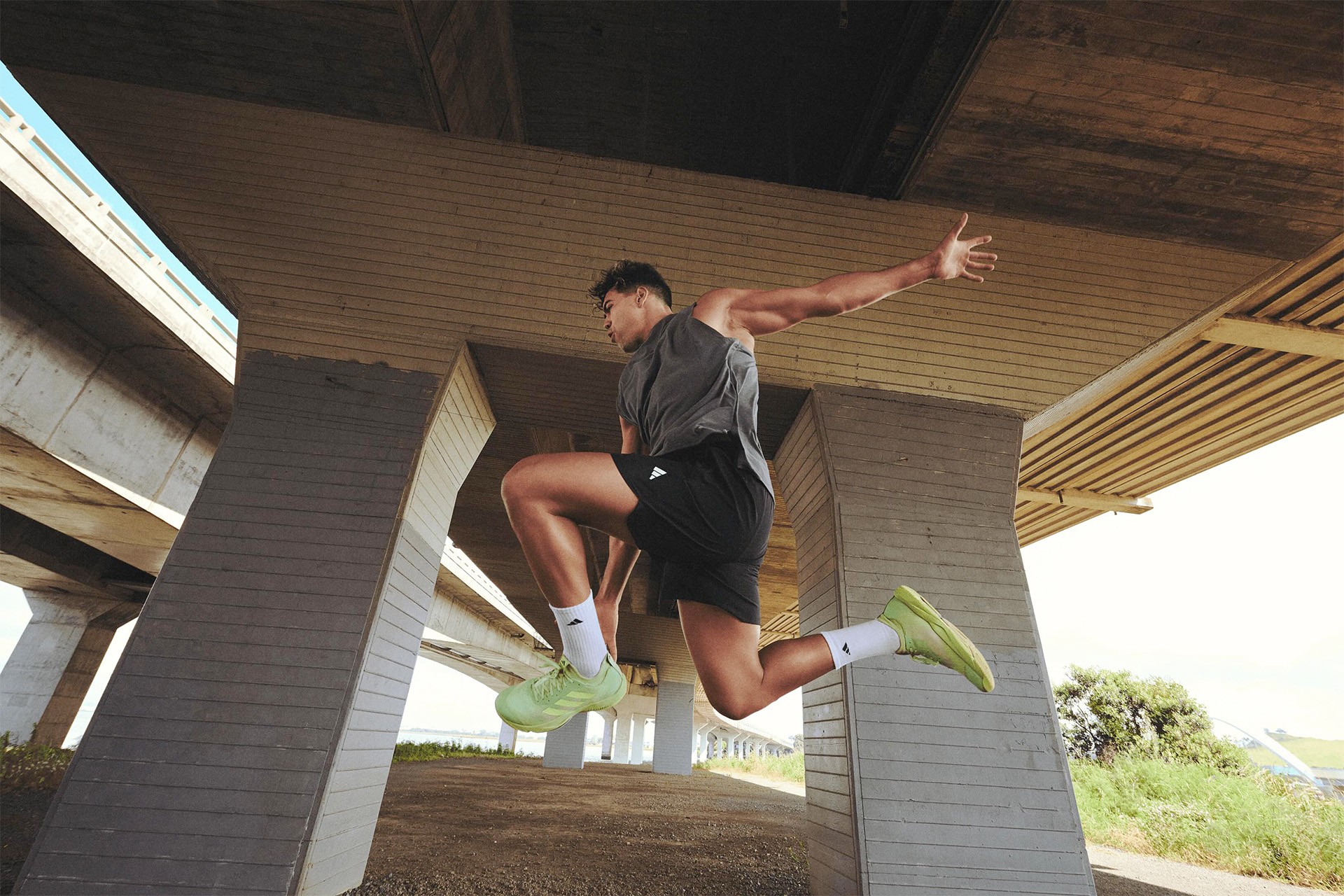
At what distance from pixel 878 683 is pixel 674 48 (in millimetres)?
6117

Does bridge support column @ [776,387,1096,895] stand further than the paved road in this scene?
No

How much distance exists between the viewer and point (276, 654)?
4445 millimetres

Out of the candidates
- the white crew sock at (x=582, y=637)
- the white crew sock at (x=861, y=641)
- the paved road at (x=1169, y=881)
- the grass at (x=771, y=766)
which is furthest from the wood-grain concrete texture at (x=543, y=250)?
the grass at (x=771, y=766)

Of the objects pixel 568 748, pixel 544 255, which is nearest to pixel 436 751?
pixel 568 748

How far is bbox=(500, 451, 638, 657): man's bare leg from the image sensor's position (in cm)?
152

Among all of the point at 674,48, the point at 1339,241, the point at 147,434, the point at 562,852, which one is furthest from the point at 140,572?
the point at 1339,241

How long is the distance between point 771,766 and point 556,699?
32.5m

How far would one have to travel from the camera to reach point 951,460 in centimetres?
577

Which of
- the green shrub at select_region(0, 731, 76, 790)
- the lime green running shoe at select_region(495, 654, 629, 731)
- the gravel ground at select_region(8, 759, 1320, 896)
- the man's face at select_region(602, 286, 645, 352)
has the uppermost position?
the man's face at select_region(602, 286, 645, 352)

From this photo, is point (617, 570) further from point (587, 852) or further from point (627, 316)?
point (587, 852)

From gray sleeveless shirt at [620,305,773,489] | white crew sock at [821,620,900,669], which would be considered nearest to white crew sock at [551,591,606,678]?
gray sleeveless shirt at [620,305,773,489]

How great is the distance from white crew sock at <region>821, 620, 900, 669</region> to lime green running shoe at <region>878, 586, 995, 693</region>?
0.14 ft

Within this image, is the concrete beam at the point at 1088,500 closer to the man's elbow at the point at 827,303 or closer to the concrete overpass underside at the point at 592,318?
the concrete overpass underside at the point at 592,318

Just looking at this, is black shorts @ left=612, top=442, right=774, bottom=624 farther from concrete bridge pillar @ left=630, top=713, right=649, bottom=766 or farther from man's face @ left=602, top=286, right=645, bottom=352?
concrete bridge pillar @ left=630, top=713, right=649, bottom=766
